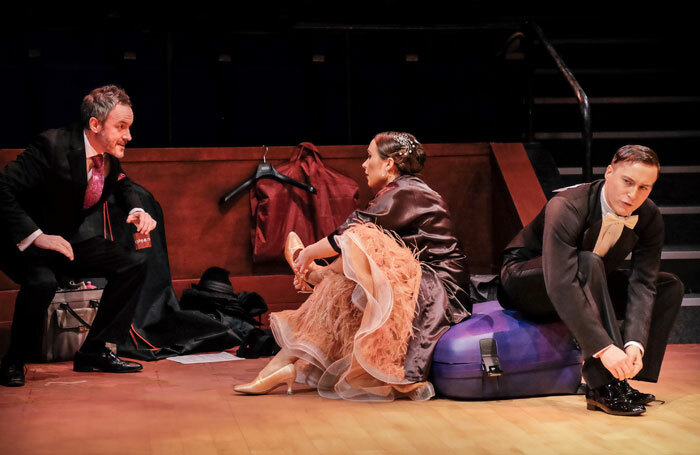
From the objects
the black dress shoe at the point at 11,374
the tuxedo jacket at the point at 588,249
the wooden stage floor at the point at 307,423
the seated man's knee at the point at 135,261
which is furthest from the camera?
the seated man's knee at the point at 135,261

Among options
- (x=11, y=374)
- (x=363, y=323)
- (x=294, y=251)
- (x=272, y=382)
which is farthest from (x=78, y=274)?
(x=363, y=323)

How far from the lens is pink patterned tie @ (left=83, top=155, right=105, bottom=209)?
428cm

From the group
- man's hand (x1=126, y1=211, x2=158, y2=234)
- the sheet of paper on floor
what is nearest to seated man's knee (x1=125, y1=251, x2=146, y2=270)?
man's hand (x1=126, y1=211, x2=158, y2=234)

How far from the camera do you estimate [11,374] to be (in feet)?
13.0

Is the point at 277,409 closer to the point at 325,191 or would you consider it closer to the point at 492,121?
the point at 325,191

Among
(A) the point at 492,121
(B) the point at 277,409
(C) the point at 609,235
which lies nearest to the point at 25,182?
(B) the point at 277,409

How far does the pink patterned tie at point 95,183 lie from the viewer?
14.0 feet

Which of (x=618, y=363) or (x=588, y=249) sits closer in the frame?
(x=618, y=363)

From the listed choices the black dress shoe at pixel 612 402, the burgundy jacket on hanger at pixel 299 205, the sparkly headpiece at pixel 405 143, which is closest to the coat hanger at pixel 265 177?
the burgundy jacket on hanger at pixel 299 205

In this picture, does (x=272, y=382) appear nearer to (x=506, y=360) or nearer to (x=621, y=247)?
(x=506, y=360)

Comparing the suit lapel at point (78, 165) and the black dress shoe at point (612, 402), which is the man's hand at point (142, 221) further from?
the black dress shoe at point (612, 402)

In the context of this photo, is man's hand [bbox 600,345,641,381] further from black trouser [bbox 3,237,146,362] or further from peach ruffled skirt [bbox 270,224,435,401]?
black trouser [bbox 3,237,146,362]

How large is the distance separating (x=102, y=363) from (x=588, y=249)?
2.29 metres

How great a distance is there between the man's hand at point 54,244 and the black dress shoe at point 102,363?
58cm
